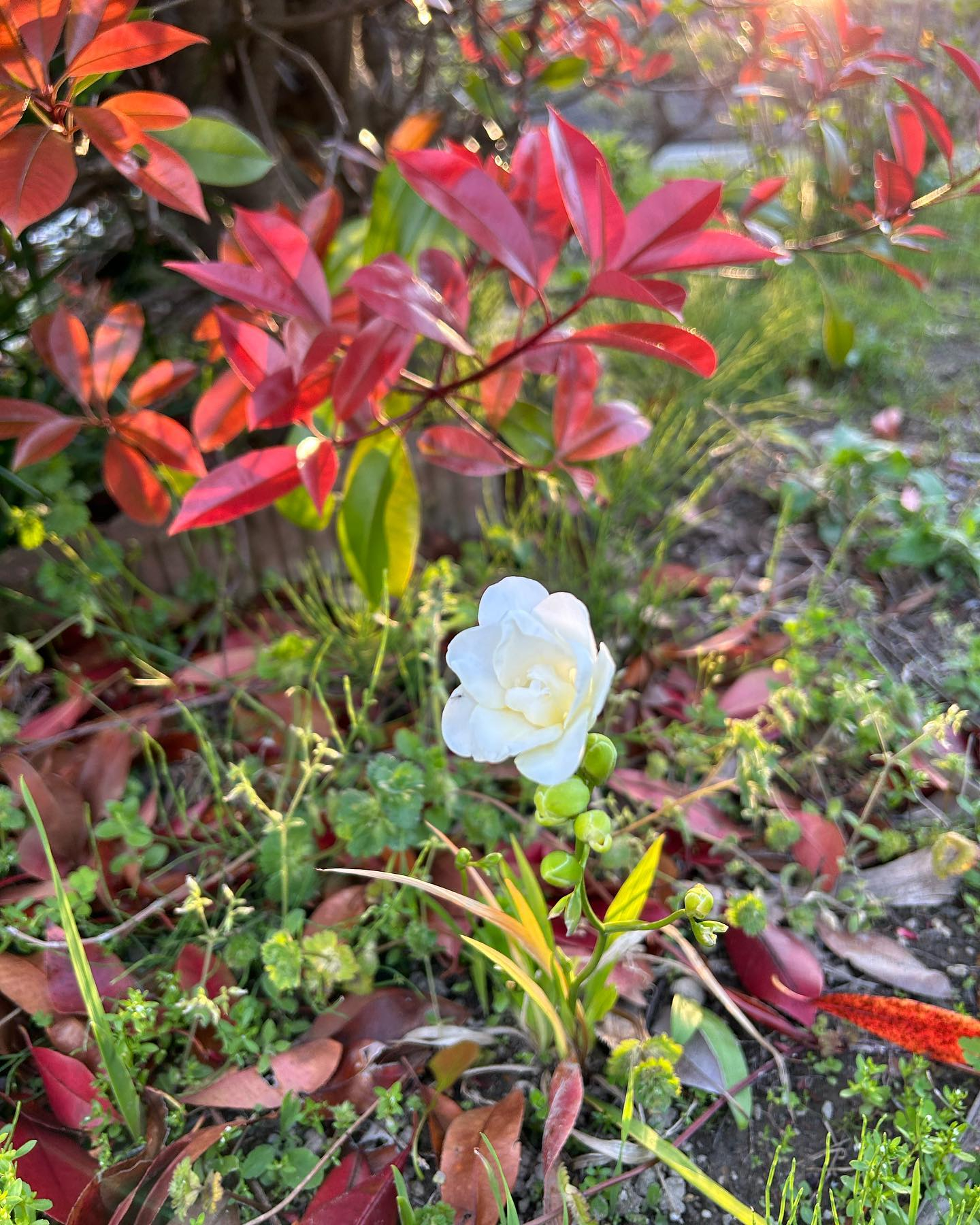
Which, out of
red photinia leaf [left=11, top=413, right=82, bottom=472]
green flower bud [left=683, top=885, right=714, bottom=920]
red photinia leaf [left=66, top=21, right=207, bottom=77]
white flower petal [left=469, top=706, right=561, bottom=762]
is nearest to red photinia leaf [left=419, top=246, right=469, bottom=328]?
red photinia leaf [left=66, top=21, right=207, bottom=77]

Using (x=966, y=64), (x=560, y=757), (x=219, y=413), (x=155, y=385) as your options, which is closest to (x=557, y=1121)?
(x=560, y=757)

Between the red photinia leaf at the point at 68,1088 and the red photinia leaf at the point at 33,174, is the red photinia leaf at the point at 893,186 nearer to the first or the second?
the red photinia leaf at the point at 33,174

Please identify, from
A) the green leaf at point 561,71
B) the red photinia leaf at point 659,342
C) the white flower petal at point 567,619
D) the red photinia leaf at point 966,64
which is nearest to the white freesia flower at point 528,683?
the white flower petal at point 567,619

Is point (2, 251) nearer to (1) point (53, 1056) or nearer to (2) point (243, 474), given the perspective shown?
(2) point (243, 474)

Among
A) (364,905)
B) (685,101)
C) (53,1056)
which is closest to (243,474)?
(364,905)

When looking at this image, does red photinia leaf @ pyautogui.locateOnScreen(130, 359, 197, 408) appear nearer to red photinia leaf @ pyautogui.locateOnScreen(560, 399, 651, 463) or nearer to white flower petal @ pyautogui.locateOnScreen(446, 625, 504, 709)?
red photinia leaf @ pyautogui.locateOnScreen(560, 399, 651, 463)

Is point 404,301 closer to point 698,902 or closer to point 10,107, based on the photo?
point 10,107
